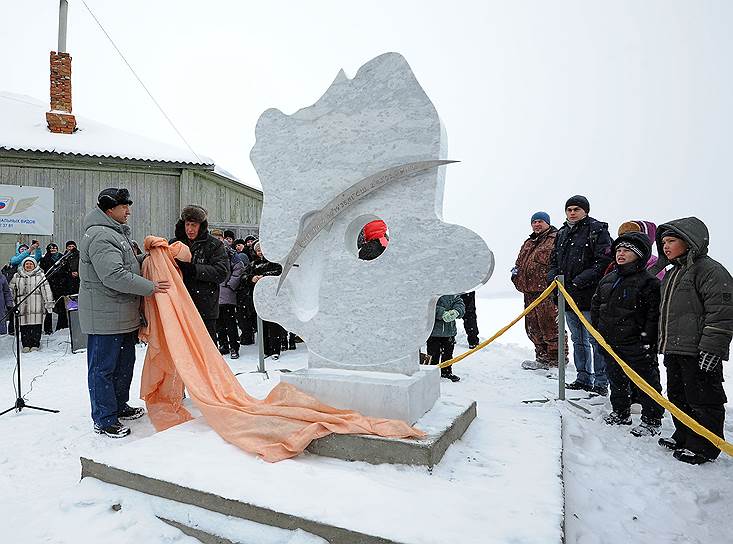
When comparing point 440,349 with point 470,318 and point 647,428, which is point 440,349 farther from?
point 647,428

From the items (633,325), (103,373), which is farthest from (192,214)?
(633,325)

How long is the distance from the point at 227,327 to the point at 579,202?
5.10m

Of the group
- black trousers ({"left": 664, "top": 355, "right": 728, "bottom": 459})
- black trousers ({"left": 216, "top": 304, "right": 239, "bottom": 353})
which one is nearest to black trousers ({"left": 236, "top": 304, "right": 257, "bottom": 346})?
black trousers ({"left": 216, "top": 304, "right": 239, "bottom": 353})

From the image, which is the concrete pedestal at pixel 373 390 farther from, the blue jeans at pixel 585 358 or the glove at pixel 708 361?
the blue jeans at pixel 585 358

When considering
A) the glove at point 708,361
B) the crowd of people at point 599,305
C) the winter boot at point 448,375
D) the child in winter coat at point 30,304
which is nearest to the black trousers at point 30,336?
the child in winter coat at point 30,304

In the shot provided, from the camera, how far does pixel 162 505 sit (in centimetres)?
268

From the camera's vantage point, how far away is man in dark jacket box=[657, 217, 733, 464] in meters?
3.33

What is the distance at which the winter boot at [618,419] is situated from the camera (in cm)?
421

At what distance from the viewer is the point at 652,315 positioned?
13.1 feet

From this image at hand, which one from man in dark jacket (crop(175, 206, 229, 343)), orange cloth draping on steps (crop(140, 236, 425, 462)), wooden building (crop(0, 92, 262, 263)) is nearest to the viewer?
orange cloth draping on steps (crop(140, 236, 425, 462))

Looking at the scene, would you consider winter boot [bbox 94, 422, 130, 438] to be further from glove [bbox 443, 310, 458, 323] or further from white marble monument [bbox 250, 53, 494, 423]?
glove [bbox 443, 310, 458, 323]

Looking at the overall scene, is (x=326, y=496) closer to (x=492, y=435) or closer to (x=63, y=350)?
(x=492, y=435)

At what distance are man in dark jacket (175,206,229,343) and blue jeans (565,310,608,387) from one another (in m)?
3.70

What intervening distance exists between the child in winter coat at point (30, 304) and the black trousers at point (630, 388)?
7.90 m
